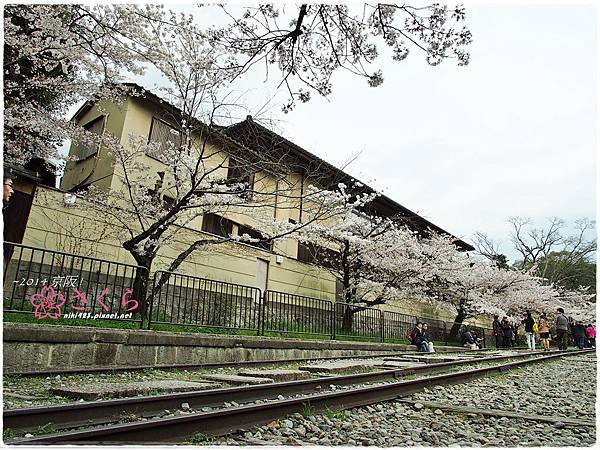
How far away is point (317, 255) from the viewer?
22.3 meters

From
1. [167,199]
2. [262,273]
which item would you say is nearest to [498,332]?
[262,273]

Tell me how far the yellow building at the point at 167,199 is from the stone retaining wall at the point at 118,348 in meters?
4.25

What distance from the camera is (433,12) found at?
15.8ft

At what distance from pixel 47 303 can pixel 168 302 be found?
18.8 feet

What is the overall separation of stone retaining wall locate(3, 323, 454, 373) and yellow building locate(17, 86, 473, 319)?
4.25m

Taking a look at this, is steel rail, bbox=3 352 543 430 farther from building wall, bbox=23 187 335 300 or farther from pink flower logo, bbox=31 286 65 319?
building wall, bbox=23 187 335 300

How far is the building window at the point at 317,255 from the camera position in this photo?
21984 millimetres

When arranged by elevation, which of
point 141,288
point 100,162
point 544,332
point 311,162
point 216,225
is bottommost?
point 544,332

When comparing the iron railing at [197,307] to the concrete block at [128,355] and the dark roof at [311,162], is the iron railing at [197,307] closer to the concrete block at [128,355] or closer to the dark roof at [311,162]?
the concrete block at [128,355]

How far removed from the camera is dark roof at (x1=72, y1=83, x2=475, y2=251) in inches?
463

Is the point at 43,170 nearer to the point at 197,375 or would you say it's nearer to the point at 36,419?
the point at 197,375

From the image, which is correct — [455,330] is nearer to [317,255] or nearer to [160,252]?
[317,255]

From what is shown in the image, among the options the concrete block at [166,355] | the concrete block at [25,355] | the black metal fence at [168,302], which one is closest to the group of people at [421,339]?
the black metal fence at [168,302]

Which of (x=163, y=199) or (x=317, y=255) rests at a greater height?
(x=163, y=199)
